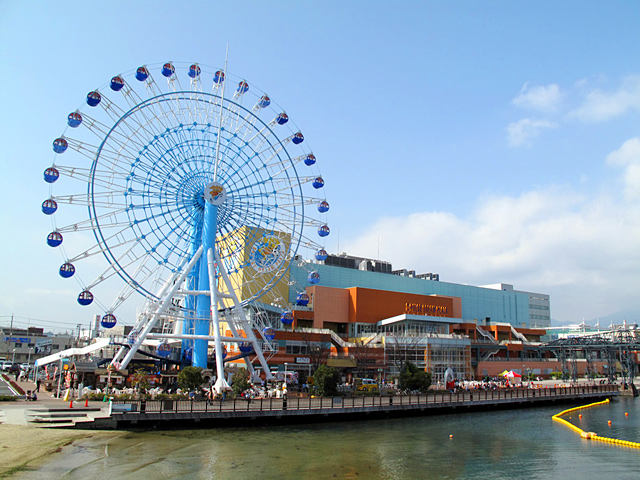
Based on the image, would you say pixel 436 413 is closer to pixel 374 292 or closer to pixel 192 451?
pixel 192 451

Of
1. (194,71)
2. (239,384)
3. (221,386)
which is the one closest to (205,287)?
(221,386)

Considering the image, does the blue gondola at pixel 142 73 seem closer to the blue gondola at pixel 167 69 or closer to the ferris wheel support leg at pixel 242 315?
the blue gondola at pixel 167 69

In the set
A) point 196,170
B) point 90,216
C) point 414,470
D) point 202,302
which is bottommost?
point 414,470

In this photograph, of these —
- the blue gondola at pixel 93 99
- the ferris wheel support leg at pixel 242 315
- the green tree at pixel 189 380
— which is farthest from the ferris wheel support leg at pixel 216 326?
the blue gondola at pixel 93 99

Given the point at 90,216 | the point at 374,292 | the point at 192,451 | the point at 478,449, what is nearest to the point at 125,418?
the point at 192,451

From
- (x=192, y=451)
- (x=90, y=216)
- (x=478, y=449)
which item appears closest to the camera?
(x=192, y=451)

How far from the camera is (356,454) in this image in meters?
31.2

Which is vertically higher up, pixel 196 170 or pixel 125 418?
pixel 196 170

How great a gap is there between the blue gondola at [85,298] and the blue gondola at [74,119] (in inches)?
572

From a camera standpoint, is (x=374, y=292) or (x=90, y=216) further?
(x=374, y=292)

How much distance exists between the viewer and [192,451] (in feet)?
101

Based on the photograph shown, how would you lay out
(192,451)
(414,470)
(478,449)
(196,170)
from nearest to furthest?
1. (414,470)
2. (192,451)
3. (478,449)
4. (196,170)

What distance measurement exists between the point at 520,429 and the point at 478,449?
10.7 m

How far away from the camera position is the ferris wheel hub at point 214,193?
2153 inches
